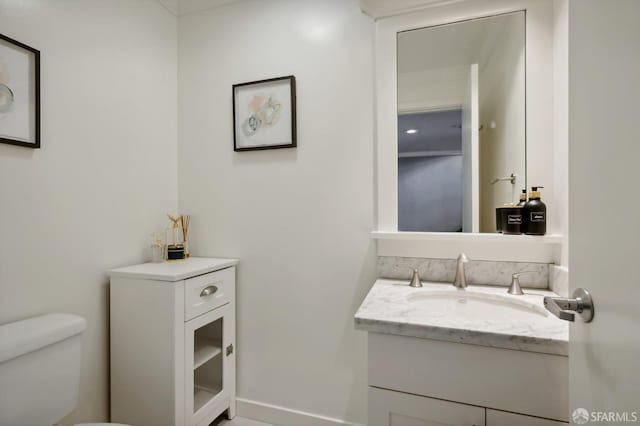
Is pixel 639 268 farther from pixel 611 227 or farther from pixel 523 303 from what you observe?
pixel 523 303

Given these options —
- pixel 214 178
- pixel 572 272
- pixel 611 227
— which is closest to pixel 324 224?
pixel 214 178

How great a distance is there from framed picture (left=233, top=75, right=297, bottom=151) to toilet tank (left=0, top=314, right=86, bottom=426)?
112 centimetres

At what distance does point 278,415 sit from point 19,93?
72.5 inches

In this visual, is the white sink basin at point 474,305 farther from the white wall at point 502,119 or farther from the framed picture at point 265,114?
the framed picture at point 265,114

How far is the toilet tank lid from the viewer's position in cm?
96

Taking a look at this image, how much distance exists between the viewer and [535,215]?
1229mm

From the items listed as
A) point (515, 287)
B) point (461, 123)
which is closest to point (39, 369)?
point (515, 287)

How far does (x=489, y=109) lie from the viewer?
136 centimetres

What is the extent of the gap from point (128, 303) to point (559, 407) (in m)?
1.59

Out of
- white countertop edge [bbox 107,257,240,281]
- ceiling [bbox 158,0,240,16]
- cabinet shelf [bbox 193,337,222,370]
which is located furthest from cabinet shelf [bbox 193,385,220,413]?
ceiling [bbox 158,0,240,16]

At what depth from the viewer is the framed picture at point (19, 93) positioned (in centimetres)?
112

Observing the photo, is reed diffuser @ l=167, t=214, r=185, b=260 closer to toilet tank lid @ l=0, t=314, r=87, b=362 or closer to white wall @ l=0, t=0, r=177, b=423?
white wall @ l=0, t=0, r=177, b=423

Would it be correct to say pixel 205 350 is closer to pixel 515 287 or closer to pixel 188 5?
pixel 515 287

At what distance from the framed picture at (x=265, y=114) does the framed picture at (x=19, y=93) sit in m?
0.83
